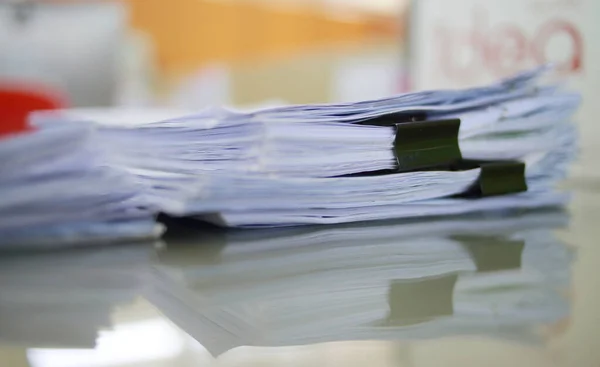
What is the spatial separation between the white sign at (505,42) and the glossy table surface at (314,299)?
0.25 m

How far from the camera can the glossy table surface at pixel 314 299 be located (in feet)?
0.80

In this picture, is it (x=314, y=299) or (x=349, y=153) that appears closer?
(x=314, y=299)

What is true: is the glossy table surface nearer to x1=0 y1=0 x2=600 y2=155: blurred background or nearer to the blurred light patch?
the blurred light patch

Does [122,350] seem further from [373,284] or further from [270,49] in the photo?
[270,49]

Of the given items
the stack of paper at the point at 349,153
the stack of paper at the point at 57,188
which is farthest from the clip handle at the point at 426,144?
the stack of paper at the point at 57,188

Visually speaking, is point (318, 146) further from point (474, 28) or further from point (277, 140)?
point (474, 28)

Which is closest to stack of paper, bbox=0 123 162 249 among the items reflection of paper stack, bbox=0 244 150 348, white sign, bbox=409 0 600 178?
reflection of paper stack, bbox=0 244 150 348

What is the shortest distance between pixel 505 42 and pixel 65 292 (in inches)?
23.2

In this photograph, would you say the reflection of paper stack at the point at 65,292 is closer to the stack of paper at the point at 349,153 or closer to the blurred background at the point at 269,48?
the stack of paper at the point at 349,153

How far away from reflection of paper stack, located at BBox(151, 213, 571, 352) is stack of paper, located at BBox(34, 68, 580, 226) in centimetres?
2

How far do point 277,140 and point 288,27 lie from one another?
93.9 inches

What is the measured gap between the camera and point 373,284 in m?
0.32

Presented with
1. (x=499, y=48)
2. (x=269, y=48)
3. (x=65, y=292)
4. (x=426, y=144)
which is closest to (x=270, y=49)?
(x=269, y=48)

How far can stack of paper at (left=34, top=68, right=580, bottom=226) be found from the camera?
1.26 feet
